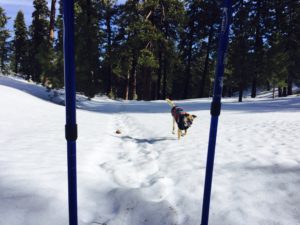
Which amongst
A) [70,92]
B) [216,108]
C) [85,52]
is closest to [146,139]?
[216,108]

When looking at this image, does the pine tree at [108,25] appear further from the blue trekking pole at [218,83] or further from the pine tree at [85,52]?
the blue trekking pole at [218,83]

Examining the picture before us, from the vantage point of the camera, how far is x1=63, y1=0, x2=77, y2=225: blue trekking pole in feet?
7.15

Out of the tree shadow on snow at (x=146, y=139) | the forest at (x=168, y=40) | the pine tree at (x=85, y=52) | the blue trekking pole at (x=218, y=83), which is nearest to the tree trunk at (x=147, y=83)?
the forest at (x=168, y=40)

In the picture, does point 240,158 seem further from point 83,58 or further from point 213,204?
point 83,58

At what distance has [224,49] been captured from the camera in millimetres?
2471

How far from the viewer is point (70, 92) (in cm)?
→ 225

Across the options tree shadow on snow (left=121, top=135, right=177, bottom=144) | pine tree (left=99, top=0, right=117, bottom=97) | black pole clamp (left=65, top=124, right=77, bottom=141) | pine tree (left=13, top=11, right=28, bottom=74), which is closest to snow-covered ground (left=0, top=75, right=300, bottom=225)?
tree shadow on snow (left=121, top=135, right=177, bottom=144)

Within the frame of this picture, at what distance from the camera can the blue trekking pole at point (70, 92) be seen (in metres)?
2.18

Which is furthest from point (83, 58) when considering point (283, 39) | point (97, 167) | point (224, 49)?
point (283, 39)

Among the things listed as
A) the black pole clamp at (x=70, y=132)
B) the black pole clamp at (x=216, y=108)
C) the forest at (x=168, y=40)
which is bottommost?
the black pole clamp at (x=70, y=132)

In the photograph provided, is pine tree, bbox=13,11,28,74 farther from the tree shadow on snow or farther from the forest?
the tree shadow on snow

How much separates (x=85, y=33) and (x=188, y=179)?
16954mm

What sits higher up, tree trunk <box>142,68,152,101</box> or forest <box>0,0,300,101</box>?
forest <box>0,0,300,101</box>

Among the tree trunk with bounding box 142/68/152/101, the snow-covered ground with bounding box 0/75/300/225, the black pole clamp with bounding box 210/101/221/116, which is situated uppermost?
the tree trunk with bounding box 142/68/152/101
